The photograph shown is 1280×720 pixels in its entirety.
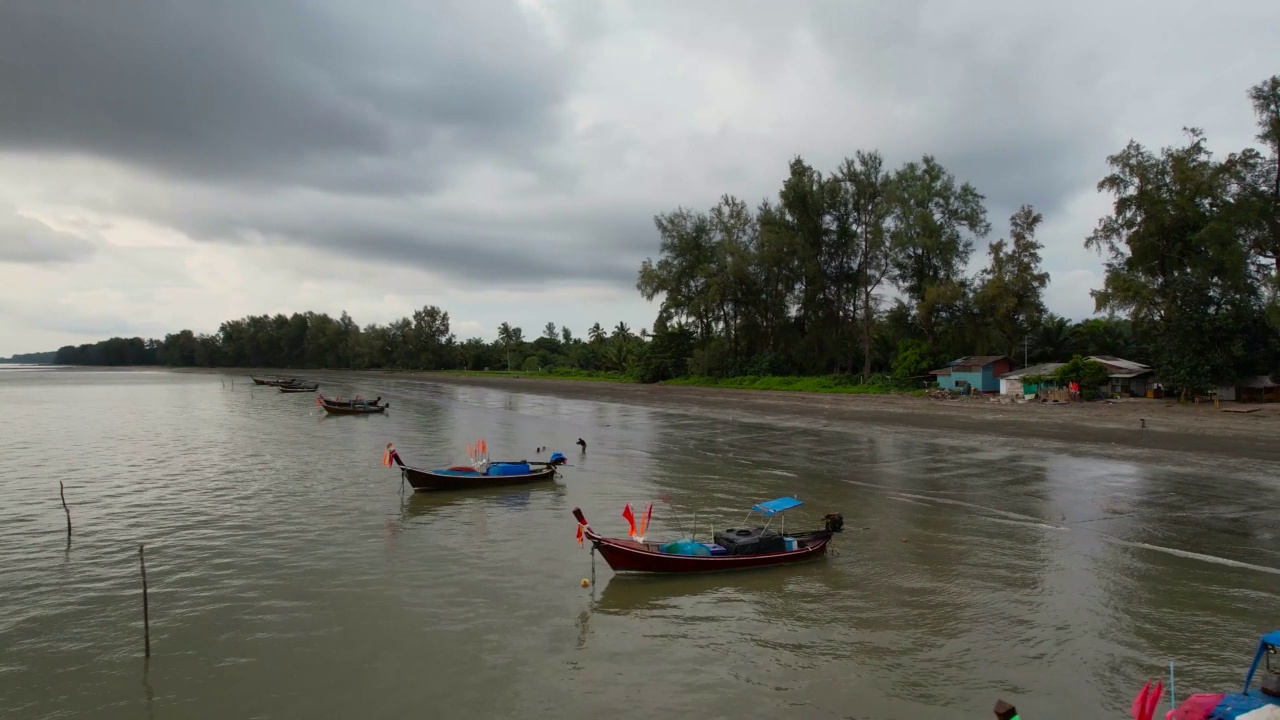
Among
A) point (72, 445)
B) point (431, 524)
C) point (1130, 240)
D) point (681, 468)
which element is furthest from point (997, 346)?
point (72, 445)

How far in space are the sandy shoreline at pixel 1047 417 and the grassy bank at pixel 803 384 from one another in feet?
8.21

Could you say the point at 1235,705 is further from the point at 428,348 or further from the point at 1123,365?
the point at 428,348

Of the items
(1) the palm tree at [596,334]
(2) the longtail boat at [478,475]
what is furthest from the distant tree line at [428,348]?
(2) the longtail boat at [478,475]

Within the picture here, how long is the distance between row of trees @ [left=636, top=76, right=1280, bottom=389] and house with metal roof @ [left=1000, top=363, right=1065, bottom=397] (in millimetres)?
5895

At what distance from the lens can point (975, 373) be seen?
54750mm

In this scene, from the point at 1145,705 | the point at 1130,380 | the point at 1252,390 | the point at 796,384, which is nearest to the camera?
the point at 1145,705

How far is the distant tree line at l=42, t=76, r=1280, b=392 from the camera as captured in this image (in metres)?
43.5

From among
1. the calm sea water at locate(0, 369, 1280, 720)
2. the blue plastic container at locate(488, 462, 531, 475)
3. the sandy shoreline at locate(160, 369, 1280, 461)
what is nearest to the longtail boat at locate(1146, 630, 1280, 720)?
the calm sea water at locate(0, 369, 1280, 720)

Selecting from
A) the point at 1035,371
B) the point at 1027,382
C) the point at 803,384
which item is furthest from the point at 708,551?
the point at 803,384

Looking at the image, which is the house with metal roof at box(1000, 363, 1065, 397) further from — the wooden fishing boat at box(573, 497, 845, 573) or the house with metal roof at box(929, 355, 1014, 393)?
the wooden fishing boat at box(573, 497, 845, 573)

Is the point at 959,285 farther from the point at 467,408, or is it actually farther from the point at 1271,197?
the point at 467,408

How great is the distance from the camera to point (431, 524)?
19141 millimetres

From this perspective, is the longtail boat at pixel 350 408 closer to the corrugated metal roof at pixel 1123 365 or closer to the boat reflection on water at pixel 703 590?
the boat reflection on water at pixel 703 590

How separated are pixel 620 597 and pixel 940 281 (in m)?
58.2
